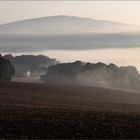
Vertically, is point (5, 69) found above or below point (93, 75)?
below

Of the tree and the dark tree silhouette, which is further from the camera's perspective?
the dark tree silhouette

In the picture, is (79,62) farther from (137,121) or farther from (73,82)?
(137,121)

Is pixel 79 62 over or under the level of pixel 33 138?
over

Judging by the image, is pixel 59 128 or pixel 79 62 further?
pixel 79 62

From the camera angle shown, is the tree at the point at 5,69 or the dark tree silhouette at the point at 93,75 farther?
the dark tree silhouette at the point at 93,75

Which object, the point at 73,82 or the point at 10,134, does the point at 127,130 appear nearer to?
the point at 10,134

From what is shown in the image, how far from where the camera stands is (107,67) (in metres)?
160

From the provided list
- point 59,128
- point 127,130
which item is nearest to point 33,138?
point 59,128

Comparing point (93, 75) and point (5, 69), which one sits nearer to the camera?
point (5, 69)

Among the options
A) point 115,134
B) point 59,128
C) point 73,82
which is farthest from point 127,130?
point 73,82

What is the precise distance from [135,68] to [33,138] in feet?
468

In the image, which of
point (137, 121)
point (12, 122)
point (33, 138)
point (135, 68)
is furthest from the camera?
point (135, 68)

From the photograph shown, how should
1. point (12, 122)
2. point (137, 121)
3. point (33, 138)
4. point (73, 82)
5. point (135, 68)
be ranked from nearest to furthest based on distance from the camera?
point (33, 138) → point (12, 122) → point (137, 121) → point (73, 82) → point (135, 68)

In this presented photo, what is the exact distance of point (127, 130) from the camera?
100 ft
